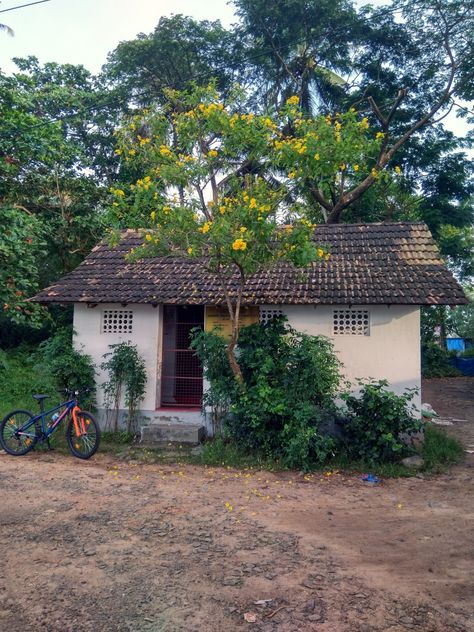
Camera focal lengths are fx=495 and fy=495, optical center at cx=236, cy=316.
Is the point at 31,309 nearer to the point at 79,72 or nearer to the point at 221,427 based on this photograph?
the point at 221,427

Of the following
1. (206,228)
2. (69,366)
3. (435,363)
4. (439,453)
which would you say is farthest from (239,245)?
(435,363)

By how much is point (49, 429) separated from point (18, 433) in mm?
506

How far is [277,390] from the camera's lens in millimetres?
7891

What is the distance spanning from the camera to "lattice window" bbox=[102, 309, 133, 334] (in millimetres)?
9883

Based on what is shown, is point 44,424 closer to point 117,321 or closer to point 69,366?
point 69,366

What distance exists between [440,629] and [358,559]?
117 cm

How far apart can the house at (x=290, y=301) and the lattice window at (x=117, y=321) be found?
20 millimetres

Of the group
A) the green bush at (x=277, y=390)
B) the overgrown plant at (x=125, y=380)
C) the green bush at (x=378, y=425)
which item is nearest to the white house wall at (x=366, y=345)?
the overgrown plant at (x=125, y=380)

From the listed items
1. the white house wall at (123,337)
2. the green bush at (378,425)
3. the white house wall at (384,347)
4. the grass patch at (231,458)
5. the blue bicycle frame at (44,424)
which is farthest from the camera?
the white house wall at (123,337)

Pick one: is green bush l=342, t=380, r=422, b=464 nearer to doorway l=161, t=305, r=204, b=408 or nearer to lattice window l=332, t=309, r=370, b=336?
lattice window l=332, t=309, r=370, b=336

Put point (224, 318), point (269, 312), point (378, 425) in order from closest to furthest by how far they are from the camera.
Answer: point (378, 425) < point (269, 312) < point (224, 318)

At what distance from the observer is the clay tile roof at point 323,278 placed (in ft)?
28.7

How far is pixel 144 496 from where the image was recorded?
6301 mm

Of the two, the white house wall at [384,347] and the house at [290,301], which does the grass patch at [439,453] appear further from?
the house at [290,301]
